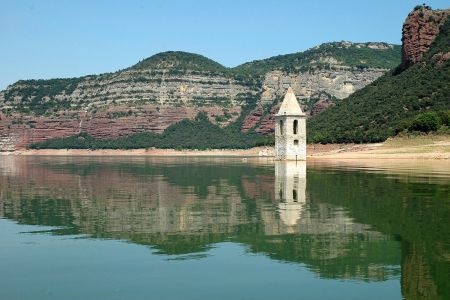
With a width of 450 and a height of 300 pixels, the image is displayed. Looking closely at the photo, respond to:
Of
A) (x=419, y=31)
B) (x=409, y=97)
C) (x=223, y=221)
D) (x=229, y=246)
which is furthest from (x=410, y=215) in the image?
(x=419, y=31)

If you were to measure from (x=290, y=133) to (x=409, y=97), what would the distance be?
2442cm

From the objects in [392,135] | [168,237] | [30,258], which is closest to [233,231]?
[168,237]

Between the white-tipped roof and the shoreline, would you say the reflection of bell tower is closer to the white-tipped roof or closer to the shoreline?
the shoreline

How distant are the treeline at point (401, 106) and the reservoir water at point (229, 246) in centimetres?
5595

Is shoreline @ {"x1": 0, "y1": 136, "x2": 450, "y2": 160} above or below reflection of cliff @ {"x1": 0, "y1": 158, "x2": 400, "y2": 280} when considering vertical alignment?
above

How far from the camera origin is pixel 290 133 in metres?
79.9

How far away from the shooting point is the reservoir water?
1271cm

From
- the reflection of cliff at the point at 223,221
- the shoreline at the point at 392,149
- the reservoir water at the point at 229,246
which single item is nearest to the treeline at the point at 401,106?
the shoreline at the point at 392,149

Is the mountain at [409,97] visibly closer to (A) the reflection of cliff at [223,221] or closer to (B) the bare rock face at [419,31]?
(B) the bare rock face at [419,31]

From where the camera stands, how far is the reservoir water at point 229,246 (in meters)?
12.7

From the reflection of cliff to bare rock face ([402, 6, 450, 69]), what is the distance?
80.7 meters

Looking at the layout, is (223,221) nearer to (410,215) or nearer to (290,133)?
(410,215)

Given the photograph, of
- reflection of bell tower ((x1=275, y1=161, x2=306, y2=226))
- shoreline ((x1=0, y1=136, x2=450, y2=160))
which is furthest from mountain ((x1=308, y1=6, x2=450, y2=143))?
reflection of bell tower ((x1=275, y1=161, x2=306, y2=226))

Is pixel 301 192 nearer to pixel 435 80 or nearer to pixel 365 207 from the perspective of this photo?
pixel 365 207
